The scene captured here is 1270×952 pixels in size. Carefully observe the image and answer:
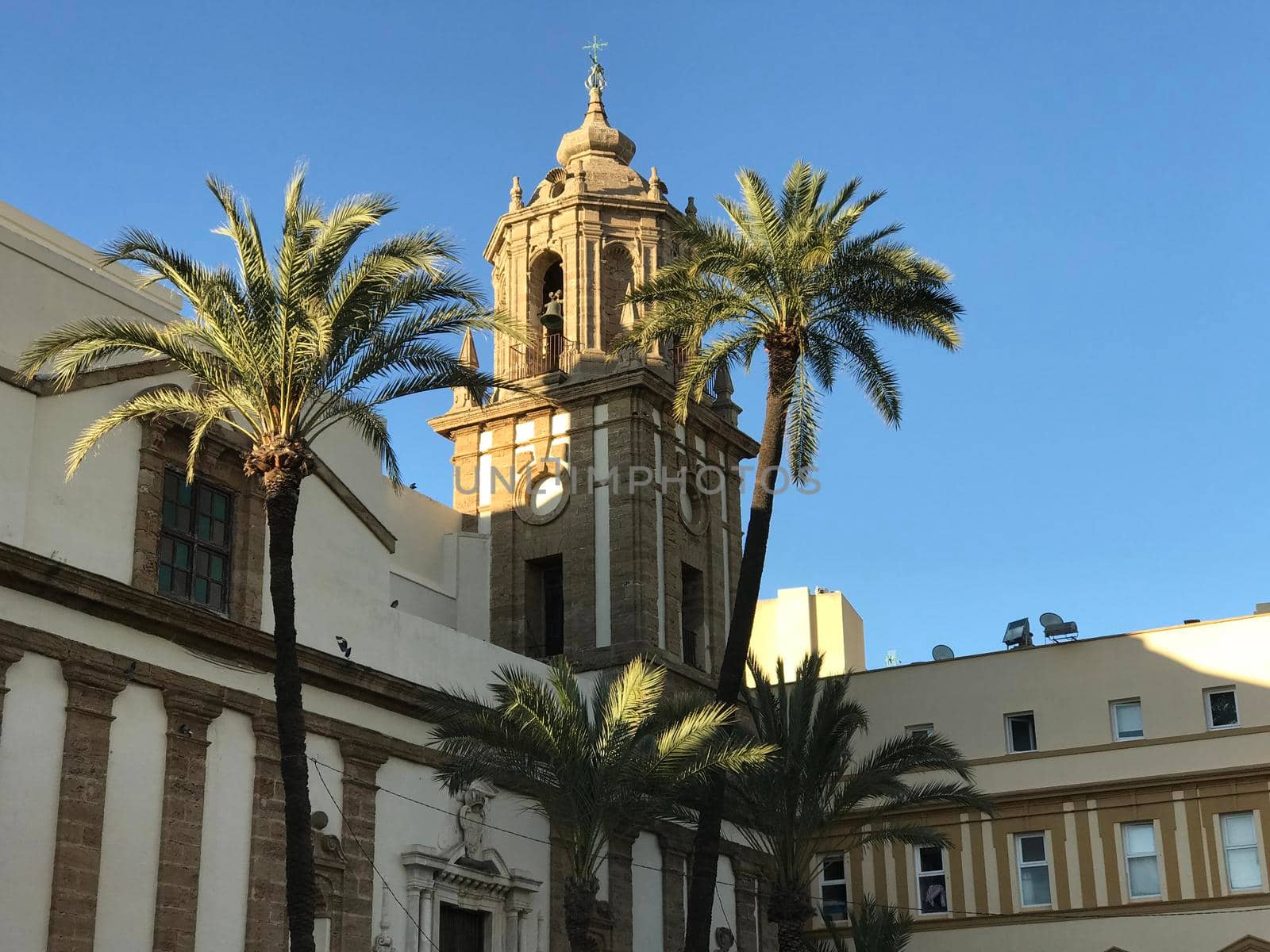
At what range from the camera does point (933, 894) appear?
39125mm

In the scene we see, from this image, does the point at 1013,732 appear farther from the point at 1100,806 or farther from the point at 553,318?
the point at 553,318

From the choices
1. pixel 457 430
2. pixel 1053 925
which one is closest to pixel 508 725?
pixel 457 430

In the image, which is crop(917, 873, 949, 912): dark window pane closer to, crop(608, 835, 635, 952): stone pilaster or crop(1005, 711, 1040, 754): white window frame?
crop(1005, 711, 1040, 754): white window frame

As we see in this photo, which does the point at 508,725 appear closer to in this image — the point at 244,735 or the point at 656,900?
the point at 244,735

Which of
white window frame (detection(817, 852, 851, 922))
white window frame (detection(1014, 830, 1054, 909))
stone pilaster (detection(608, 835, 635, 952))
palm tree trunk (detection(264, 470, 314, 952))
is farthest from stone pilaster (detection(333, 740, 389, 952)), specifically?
white window frame (detection(1014, 830, 1054, 909))

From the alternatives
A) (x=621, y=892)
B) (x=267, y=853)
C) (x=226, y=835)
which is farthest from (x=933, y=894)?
(x=226, y=835)

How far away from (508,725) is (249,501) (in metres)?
5.07

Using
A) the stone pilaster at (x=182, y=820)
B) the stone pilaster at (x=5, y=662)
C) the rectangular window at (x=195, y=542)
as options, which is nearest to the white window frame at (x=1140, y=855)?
the rectangular window at (x=195, y=542)

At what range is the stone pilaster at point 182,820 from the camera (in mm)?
23422

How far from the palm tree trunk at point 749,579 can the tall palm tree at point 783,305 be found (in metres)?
0.02

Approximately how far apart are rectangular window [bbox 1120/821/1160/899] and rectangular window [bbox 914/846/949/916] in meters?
3.91

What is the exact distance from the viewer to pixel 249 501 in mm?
26688

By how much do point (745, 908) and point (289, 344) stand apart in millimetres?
18654

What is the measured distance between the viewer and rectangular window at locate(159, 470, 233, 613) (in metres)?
25.2
